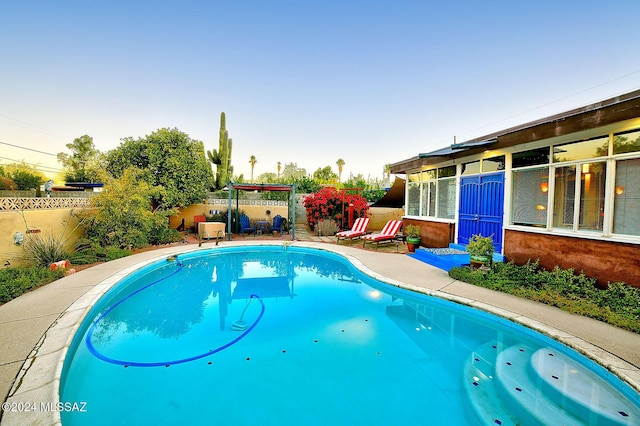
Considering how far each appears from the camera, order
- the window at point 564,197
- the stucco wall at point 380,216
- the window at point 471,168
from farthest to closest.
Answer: the stucco wall at point 380,216
the window at point 471,168
the window at point 564,197

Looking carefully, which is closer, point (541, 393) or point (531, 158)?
point (541, 393)

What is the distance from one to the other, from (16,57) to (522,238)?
60.3 ft

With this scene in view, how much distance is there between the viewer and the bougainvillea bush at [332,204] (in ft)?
42.1

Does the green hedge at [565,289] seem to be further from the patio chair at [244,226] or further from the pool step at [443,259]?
the patio chair at [244,226]

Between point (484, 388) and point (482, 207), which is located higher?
point (482, 207)

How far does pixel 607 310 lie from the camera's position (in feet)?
12.6

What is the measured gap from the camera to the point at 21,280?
4.91 m

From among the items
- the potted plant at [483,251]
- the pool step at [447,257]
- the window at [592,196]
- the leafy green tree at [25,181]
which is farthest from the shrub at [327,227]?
the leafy green tree at [25,181]

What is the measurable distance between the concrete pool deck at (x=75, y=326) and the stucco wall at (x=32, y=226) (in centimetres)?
153

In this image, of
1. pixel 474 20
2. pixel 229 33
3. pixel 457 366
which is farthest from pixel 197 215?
pixel 474 20

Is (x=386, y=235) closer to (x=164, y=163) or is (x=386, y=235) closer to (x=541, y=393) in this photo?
(x=541, y=393)

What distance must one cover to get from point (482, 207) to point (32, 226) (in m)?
11.7

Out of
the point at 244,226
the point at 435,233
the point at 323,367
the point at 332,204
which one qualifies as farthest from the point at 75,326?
the point at 332,204

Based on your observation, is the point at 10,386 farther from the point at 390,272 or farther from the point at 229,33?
the point at 229,33
